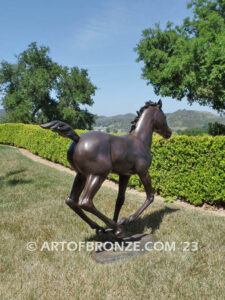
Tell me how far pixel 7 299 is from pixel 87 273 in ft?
3.11

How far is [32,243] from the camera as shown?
3.78m

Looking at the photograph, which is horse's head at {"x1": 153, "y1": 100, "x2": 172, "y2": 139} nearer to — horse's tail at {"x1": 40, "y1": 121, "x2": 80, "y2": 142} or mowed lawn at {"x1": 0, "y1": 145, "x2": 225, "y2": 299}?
horse's tail at {"x1": 40, "y1": 121, "x2": 80, "y2": 142}

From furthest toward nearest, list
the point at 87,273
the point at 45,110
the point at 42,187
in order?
the point at 45,110, the point at 42,187, the point at 87,273

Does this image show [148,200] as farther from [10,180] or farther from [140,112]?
[10,180]

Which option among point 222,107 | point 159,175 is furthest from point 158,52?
point 159,175

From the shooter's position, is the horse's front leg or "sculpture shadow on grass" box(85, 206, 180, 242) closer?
the horse's front leg

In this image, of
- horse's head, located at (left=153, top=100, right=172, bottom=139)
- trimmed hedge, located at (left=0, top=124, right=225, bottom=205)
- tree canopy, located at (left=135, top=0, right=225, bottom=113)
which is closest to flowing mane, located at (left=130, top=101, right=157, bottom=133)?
horse's head, located at (left=153, top=100, right=172, bottom=139)

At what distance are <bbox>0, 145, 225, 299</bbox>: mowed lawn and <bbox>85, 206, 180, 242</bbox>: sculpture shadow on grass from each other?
2 cm

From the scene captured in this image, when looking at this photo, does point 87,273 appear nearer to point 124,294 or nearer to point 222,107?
point 124,294

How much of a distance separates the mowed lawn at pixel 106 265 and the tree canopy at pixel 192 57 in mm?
14920

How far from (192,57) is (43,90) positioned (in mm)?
23212

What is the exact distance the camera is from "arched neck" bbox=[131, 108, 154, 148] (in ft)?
12.6

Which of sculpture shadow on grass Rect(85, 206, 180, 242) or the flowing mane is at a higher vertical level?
the flowing mane

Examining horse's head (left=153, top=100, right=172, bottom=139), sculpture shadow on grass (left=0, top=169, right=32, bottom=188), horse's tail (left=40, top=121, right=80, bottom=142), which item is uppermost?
horse's head (left=153, top=100, right=172, bottom=139)
